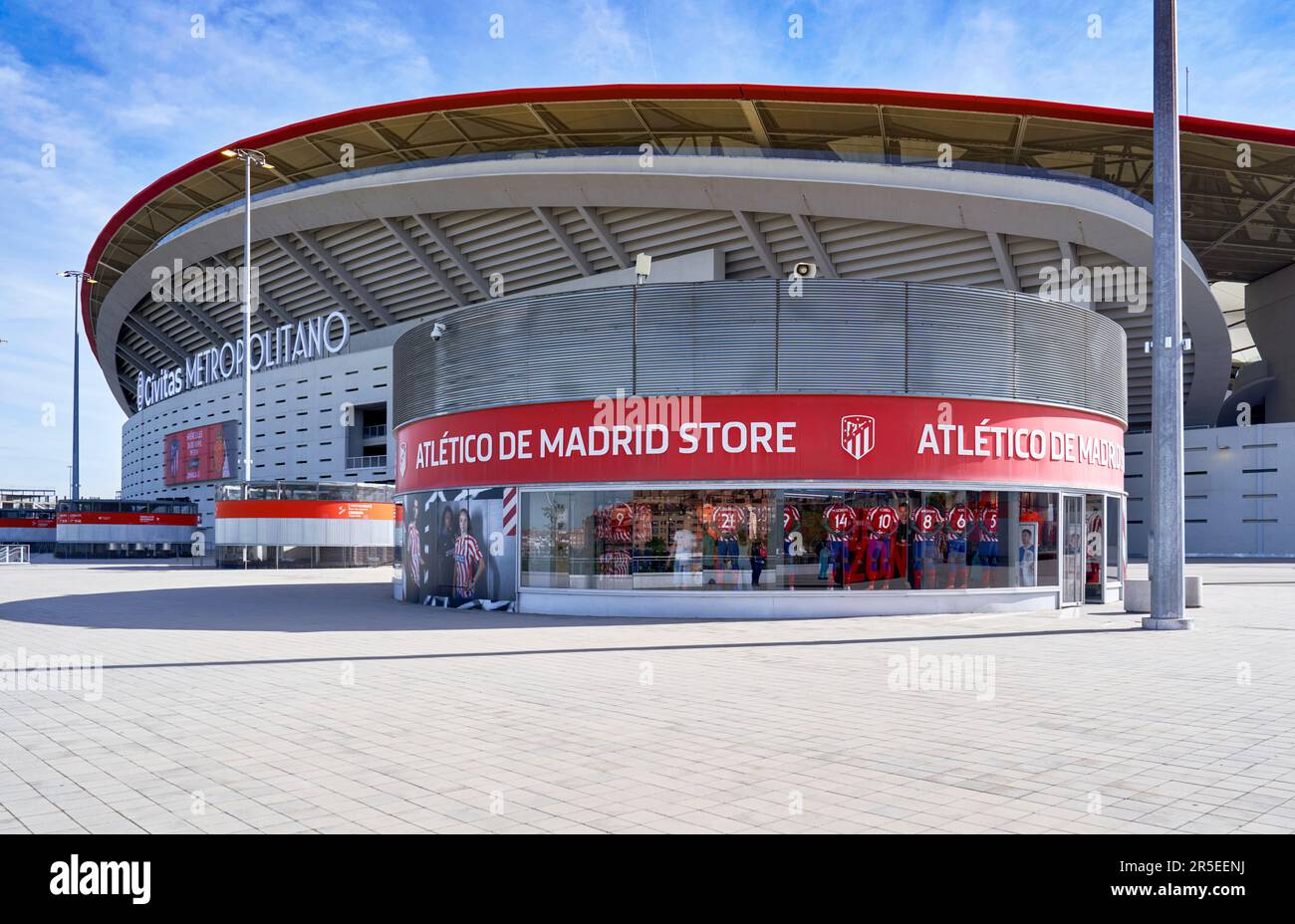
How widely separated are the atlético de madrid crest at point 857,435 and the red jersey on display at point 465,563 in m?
6.56

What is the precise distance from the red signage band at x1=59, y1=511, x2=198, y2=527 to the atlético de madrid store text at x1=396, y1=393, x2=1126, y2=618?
41.0 m

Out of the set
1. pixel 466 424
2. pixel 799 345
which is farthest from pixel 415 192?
pixel 799 345

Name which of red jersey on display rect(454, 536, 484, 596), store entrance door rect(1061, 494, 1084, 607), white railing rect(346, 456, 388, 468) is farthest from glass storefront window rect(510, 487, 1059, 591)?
white railing rect(346, 456, 388, 468)

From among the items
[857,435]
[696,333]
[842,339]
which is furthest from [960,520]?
[696,333]

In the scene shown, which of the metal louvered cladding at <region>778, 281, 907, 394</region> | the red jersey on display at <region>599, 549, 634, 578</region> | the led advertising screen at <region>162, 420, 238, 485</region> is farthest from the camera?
the led advertising screen at <region>162, 420, 238, 485</region>

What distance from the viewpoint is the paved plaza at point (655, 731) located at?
550 centimetres

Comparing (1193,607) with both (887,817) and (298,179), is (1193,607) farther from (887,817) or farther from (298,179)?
(298,179)

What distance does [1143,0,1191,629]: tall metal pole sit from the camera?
14.6 meters

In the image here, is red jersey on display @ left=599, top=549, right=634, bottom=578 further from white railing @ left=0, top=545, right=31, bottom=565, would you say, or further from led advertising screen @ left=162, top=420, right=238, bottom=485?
led advertising screen @ left=162, top=420, right=238, bottom=485

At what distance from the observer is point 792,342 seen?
656 inches

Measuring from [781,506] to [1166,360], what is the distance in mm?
5891

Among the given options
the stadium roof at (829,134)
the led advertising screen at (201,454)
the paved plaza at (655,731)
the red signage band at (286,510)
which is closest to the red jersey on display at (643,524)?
the paved plaza at (655,731)

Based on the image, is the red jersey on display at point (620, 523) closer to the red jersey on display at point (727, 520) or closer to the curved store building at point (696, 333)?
the curved store building at point (696, 333)

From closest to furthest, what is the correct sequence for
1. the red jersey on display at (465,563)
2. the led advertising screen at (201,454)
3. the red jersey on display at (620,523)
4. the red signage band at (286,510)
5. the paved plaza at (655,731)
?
the paved plaza at (655,731) → the red jersey on display at (620,523) → the red jersey on display at (465,563) → the red signage band at (286,510) → the led advertising screen at (201,454)
